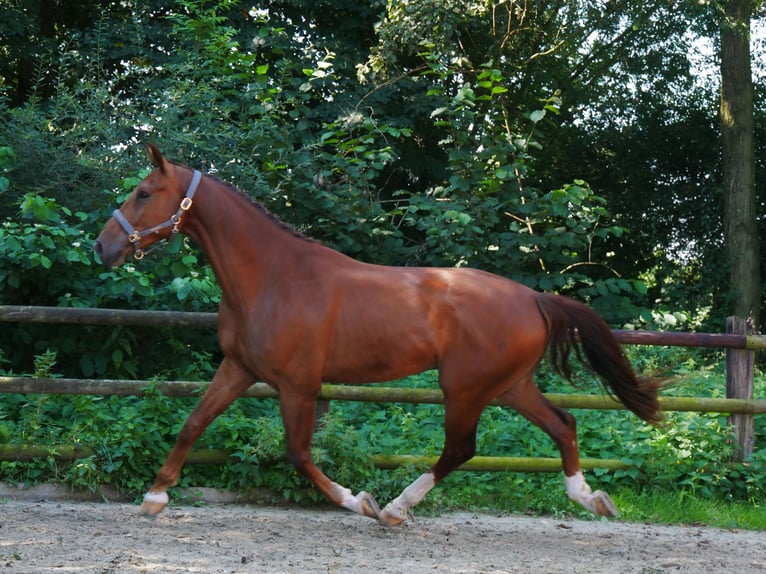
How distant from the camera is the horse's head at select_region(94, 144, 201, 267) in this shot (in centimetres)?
505

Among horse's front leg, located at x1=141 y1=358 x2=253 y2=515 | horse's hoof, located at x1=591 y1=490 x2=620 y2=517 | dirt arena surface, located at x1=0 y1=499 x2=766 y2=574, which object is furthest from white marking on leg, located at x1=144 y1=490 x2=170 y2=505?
horse's hoof, located at x1=591 y1=490 x2=620 y2=517

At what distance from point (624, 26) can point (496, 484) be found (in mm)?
11648

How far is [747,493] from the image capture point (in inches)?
257

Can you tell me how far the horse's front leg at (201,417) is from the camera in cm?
520

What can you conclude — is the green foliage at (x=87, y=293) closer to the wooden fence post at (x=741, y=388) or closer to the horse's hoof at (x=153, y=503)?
the horse's hoof at (x=153, y=503)

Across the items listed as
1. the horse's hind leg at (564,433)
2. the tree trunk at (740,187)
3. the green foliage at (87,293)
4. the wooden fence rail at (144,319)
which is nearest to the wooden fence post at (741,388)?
the wooden fence rail at (144,319)

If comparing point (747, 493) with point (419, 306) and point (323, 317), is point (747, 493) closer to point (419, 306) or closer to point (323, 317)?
point (419, 306)

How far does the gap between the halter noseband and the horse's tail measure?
212cm

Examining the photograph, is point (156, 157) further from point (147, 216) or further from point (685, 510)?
point (685, 510)

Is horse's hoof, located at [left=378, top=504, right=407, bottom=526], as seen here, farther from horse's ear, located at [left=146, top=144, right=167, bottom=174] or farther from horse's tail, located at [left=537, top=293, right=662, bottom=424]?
horse's ear, located at [left=146, top=144, right=167, bottom=174]

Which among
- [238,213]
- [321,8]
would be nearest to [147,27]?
[321,8]

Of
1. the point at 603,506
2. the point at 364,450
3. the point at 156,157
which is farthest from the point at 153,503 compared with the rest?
the point at 603,506

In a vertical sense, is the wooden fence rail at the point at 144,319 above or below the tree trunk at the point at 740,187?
below

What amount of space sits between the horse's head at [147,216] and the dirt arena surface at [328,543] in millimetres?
1504
